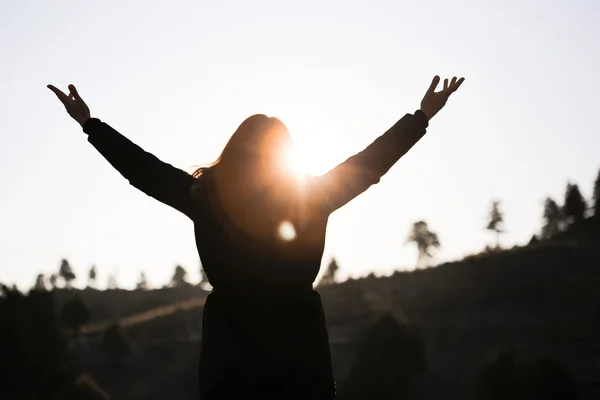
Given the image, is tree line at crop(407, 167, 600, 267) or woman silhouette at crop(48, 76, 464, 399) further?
tree line at crop(407, 167, 600, 267)

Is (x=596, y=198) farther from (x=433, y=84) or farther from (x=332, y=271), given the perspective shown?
(x=433, y=84)

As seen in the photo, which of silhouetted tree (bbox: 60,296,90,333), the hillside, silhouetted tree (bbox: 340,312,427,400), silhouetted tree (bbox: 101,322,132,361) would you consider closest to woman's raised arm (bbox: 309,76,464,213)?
silhouetted tree (bbox: 340,312,427,400)

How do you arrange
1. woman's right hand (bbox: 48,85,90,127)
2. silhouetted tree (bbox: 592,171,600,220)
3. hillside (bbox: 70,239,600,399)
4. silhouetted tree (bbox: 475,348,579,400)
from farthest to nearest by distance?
silhouetted tree (bbox: 592,171,600,220)
hillside (bbox: 70,239,600,399)
silhouetted tree (bbox: 475,348,579,400)
woman's right hand (bbox: 48,85,90,127)

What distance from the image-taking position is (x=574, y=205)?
132 meters

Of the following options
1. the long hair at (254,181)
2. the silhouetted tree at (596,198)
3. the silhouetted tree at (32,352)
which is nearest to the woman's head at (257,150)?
the long hair at (254,181)

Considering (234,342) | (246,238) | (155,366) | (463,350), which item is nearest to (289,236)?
(246,238)

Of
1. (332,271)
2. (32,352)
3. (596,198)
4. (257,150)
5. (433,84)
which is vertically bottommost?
(257,150)

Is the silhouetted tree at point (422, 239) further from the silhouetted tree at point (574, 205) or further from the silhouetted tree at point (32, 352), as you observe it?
the silhouetted tree at point (32, 352)

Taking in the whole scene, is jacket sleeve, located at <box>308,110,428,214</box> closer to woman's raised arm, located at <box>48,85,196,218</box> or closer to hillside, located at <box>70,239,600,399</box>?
woman's raised arm, located at <box>48,85,196,218</box>

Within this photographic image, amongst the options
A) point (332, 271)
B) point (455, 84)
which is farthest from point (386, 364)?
point (332, 271)

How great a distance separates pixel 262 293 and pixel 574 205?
438 ft

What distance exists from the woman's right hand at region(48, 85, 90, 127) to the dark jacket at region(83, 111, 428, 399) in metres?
0.86

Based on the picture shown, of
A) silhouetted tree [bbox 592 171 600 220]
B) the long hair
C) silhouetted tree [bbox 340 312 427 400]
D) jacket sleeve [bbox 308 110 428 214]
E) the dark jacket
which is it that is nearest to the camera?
the dark jacket

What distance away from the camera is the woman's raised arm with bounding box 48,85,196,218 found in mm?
4605
